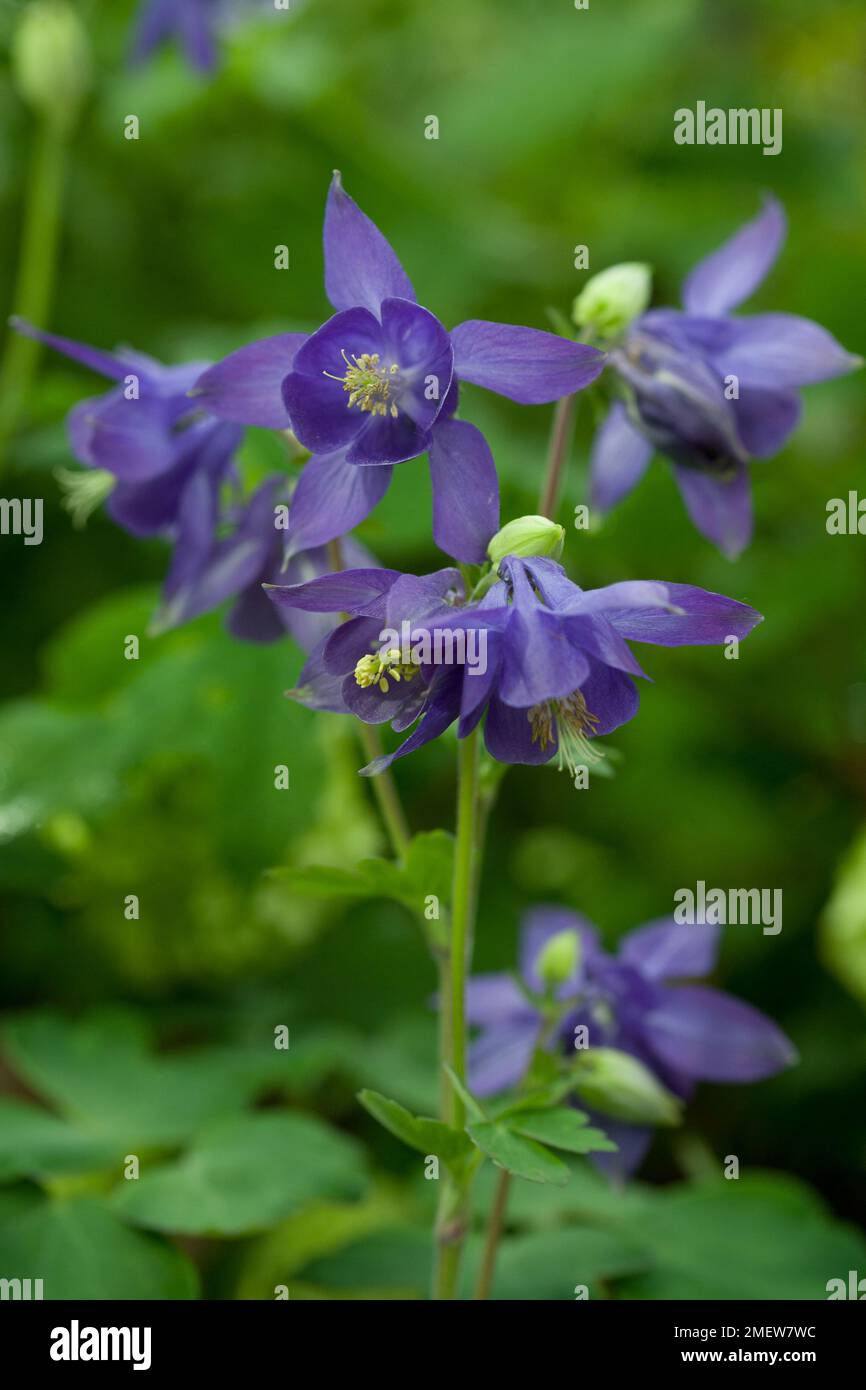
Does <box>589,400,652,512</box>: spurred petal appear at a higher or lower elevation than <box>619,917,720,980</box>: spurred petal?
higher

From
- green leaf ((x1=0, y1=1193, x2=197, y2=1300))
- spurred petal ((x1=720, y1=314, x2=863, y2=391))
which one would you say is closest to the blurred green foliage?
green leaf ((x1=0, y1=1193, x2=197, y2=1300))

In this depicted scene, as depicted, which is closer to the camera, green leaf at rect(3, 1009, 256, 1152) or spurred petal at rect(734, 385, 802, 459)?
spurred petal at rect(734, 385, 802, 459)

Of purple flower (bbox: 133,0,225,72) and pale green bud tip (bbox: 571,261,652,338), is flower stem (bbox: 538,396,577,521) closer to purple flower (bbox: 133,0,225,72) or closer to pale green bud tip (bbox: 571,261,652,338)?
pale green bud tip (bbox: 571,261,652,338)

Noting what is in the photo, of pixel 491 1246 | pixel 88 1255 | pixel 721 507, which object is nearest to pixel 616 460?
pixel 721 507

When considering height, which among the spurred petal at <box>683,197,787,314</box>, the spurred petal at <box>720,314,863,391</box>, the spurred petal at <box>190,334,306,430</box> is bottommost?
the spurred petal at <box>190,334,306,430</box>

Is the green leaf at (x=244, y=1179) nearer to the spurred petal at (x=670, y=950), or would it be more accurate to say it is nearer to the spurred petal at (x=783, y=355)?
the spurred petal at (x=670, y=950)
